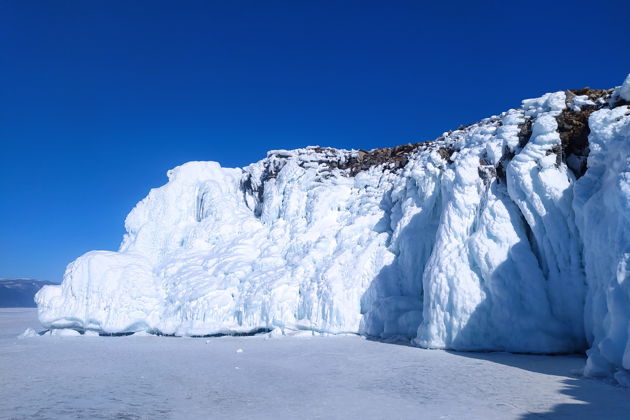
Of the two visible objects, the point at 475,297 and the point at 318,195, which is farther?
the point at 318,195

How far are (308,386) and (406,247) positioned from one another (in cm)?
1044

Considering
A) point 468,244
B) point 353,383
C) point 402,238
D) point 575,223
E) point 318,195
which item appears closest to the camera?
point 353,383

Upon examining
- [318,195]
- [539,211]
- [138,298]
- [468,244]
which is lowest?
[138,298]

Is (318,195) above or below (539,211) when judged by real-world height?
above

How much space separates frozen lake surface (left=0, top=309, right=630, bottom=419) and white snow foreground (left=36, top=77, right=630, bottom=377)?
149 cm

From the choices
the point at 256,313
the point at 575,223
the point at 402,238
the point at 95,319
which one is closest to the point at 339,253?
the point at 402,238

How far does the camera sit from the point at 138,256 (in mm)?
28422

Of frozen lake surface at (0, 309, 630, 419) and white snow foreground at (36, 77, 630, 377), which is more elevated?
white snow foreground at (36, 77, 630, 377)

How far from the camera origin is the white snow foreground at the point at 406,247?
11797 millimetres

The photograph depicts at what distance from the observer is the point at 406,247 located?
746 inches

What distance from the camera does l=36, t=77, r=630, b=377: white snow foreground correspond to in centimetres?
1180

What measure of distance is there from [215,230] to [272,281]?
7.85 meters

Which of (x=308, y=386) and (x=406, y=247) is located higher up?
(x=406, y=247)

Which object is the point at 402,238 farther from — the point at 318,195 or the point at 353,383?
the point at 353,383
